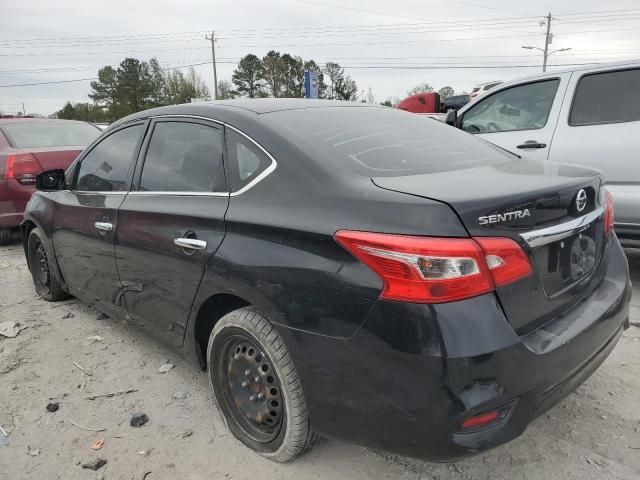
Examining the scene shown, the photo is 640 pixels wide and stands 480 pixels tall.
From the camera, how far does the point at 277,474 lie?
2203 millimetres

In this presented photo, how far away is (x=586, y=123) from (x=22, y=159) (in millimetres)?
5862

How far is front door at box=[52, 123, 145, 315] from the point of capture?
3080mm

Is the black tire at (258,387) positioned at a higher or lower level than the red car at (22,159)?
lower

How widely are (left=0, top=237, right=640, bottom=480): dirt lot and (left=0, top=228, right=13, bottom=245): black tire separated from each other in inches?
142

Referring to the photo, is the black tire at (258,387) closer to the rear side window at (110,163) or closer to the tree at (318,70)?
the rear side window at (110,163)

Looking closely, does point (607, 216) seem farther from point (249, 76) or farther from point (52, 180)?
point (249, 76)

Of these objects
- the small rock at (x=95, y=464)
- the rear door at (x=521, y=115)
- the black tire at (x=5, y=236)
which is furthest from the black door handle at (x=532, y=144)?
the black tire at (x=5, y=236)

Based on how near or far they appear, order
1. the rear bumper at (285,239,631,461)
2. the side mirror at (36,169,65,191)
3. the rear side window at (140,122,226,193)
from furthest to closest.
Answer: the side mirror at (36,169,65,191)
the rear side window at (140,122,226,193)
the rear bumper at (285,239,631,461)

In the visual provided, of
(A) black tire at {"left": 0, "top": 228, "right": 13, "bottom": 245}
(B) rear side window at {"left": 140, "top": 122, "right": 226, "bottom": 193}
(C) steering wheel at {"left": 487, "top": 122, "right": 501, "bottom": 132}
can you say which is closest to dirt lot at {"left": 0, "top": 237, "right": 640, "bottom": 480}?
(B) rear side window at {"left": 140, "top": 122, "right": 226, "bottom": 193}

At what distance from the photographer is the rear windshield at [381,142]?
2145 mm

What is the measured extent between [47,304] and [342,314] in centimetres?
350

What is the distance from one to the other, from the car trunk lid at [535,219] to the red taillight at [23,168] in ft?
17.5

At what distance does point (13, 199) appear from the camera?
600 centimetres

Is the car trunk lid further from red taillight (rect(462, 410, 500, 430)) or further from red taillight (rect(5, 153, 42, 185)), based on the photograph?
red taillight (rect(5, 153, 42, 185))
